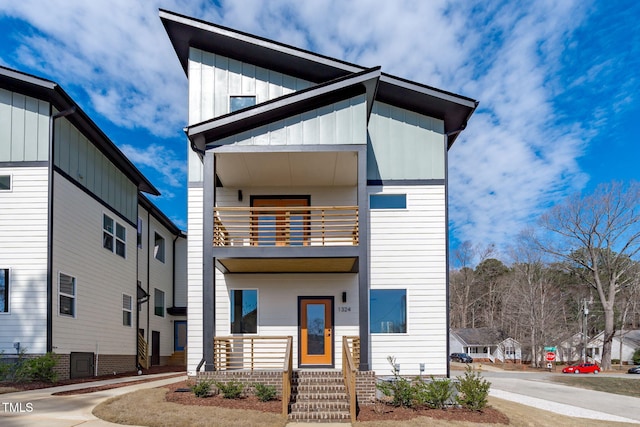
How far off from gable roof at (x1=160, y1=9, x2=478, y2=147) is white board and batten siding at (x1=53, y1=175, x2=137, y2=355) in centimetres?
608


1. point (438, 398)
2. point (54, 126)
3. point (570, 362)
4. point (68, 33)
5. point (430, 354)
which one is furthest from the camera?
point (570, 362)

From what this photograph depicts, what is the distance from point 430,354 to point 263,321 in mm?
4789

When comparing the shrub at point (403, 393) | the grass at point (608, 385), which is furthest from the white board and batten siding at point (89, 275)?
the grass at point (608, 385)

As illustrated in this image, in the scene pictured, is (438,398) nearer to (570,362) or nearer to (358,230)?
(358,230)

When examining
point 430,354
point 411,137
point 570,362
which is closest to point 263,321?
point 430,354

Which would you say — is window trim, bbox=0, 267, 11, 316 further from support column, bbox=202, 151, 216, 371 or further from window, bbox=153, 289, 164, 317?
window, bbox=153, 289, 164, 317

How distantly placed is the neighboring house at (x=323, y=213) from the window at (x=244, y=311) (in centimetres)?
3

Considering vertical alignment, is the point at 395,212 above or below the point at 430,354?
above

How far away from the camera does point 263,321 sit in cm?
1420

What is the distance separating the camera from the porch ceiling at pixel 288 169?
12984 mm

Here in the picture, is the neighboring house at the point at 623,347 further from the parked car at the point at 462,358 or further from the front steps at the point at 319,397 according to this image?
the front steps at the point at 319,397

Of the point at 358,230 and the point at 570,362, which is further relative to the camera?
the point at 570,362

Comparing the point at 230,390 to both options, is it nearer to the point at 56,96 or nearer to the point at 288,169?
the point at 288,169

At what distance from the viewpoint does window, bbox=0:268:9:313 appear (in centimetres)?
1436
